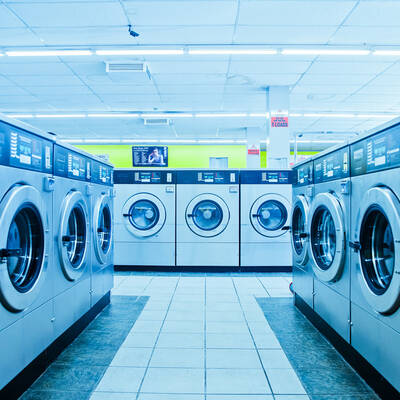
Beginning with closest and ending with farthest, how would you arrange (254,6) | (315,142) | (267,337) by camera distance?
(267,337), (254,6), (315,142)

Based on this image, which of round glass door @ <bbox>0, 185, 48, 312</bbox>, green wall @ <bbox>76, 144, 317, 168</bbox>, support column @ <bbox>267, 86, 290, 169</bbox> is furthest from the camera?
green wall @ <bbox>76, 144, 317, 168</bbox>

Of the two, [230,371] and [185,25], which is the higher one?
[185,25]

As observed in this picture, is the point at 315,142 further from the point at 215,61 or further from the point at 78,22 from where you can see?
the point at 78,22

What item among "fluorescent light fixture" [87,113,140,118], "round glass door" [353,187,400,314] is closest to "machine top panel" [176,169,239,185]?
"round glass door" [353,187,400,314]

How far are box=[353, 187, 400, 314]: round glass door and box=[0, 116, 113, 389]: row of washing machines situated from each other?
1.62 meters

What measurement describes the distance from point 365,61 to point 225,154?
302 inches

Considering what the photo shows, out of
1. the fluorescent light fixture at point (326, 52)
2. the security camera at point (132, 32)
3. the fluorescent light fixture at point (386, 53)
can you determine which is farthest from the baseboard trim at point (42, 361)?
the fluorescent light fixture at point (386, 53)

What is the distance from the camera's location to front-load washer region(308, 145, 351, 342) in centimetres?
201

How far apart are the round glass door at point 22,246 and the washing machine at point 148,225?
285cm

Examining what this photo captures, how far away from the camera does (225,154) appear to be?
496 inches

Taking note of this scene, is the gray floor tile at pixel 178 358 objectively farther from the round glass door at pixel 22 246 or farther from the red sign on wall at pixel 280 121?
the red sign on wall at pixel 280 121

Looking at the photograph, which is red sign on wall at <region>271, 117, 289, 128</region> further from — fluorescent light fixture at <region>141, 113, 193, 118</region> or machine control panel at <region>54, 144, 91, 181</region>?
machine control panel at <region>54, 144, 91, 181</region>

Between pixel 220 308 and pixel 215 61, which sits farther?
pixel 215 61

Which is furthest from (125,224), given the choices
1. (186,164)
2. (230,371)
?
(186,164)
